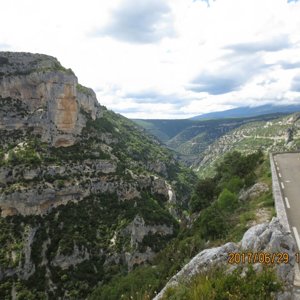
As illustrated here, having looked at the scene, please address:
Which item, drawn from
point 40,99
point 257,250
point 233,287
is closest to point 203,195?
point 257,250

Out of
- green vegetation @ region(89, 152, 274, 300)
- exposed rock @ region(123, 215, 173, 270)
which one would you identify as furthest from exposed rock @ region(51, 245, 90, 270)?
green vegetation @ region(89, 152, 274, 300)

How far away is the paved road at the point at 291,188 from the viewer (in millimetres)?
16938

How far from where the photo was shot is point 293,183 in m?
28.0

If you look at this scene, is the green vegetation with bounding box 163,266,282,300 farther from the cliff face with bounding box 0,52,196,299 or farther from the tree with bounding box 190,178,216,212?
the cliff face with bounding box 0,52,196,299

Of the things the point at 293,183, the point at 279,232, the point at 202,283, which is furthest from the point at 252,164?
the point at 202,283

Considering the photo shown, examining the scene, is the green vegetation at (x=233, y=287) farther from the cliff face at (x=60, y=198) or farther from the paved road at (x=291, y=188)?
the cliff face at (x=60, y=198)

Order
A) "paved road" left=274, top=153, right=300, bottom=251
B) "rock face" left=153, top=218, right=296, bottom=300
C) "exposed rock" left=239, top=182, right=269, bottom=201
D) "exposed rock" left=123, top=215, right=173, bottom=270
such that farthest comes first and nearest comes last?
1. "exposed rock" left=123, top=215, right=173, bottom=270
2. "exposed rock" left=239, top=182, right=269, bottom=201
3. "paved road" left=274, top=153, right=300, bottom=251
4. "rock face" left=153, top=218, right=296, bottom=300

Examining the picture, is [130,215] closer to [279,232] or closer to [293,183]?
[293,183]

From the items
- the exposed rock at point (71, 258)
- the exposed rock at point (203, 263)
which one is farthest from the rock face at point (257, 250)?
the exposed rock at point (71, 258)

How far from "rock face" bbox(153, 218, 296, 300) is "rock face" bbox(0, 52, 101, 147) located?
7776cm

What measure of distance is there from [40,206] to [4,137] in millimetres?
22311
